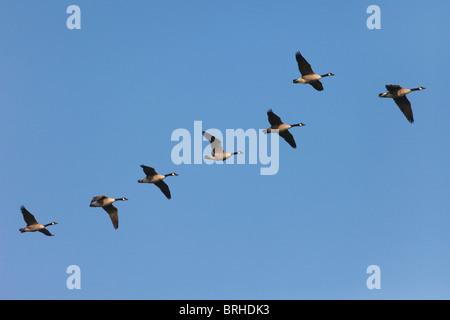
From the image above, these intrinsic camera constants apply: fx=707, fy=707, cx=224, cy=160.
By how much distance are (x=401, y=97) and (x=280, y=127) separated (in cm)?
453

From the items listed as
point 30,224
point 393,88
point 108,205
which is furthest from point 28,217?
point 393,88

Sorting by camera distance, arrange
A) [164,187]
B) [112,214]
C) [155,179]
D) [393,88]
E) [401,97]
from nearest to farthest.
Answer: [393,88] < [401,97] < [155,179] < [164,187] < [112,214]

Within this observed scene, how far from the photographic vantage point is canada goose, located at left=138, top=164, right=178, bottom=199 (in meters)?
25.9

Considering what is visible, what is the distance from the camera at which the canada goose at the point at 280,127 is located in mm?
25922

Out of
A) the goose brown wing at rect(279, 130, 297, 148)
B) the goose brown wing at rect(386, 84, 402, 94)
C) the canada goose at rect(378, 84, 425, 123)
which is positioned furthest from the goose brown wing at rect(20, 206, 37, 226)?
the goose brown wing at rect(386, 84, 402, 94)

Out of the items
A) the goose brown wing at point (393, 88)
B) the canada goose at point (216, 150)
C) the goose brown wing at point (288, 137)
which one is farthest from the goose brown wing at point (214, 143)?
the goose brown wing at point (393, 88)

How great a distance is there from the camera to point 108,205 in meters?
26.6

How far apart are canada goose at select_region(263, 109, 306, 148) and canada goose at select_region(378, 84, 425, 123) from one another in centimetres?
373

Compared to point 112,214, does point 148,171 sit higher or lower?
higher

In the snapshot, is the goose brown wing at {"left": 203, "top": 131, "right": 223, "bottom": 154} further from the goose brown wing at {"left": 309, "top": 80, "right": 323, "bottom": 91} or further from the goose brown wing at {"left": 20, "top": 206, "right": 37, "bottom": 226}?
the goose brown wing at {"left": 20, "top": 206, "right": 37, "bottom": 226}

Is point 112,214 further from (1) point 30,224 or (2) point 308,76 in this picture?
(2) point 308,76
